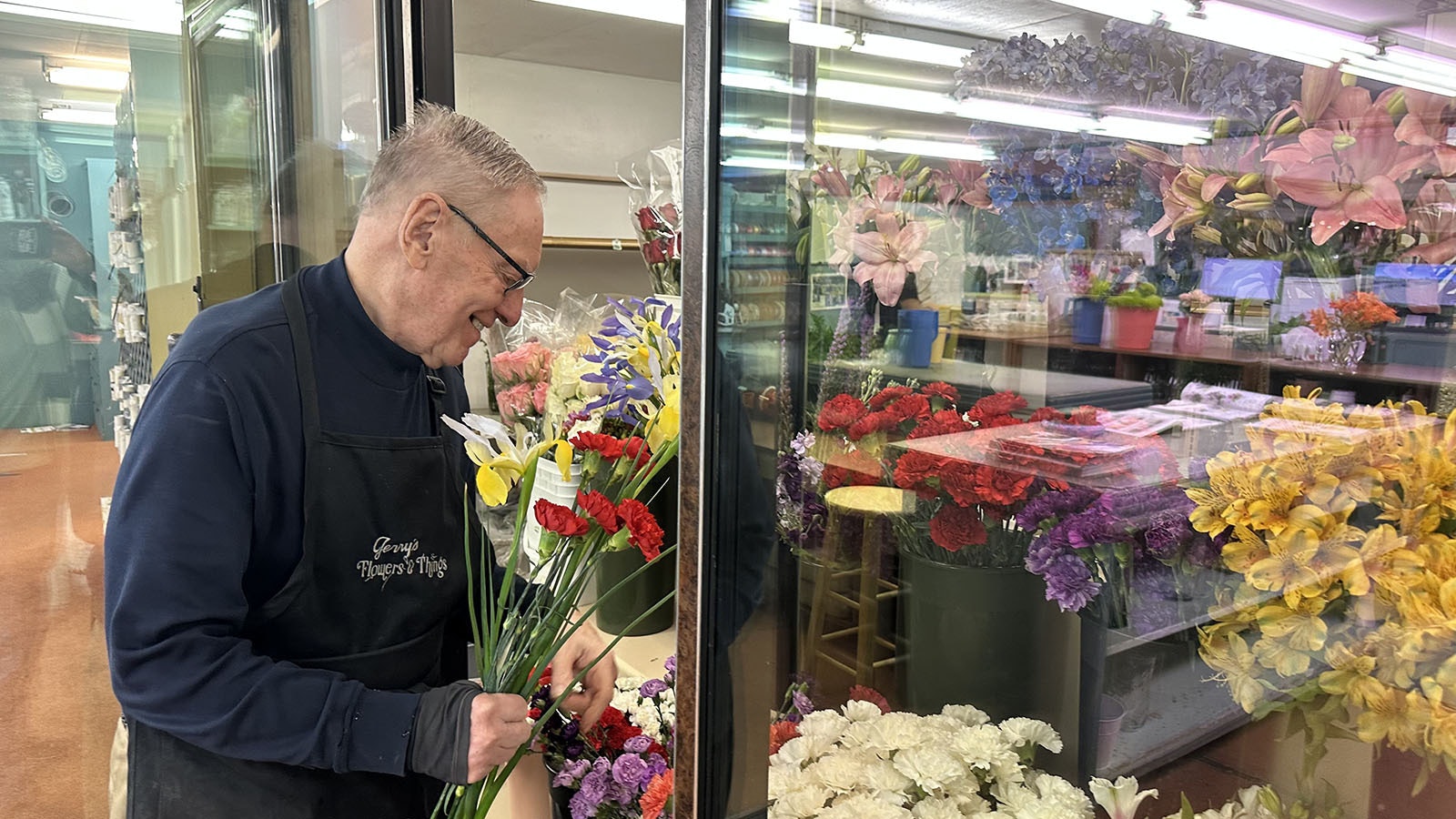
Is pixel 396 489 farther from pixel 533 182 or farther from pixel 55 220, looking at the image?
pixel 55 220

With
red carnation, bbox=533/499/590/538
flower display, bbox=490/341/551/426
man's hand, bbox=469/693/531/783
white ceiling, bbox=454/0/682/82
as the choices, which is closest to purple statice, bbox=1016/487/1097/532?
red carnation, bbox=533/499/590/538

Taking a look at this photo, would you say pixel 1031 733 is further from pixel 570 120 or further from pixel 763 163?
pixel 570 120

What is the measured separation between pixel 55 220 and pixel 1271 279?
9.09 feet

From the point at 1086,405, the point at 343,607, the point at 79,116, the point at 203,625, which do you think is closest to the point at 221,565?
the point at 203,625

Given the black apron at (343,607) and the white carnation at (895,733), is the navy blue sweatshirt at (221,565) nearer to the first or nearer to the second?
the black apron at (343,607)

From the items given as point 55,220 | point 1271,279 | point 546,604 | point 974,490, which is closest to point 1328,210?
point 1271,279

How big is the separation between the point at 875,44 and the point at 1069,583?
0.46 meters

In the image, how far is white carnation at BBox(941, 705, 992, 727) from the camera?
86 centimetres

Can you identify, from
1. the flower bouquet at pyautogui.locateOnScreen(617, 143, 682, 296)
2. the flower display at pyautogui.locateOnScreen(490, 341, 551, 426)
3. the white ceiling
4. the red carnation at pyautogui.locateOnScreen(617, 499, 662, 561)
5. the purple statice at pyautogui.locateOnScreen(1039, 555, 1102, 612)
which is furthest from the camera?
the white ceiling

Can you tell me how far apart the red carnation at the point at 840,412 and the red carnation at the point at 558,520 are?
0.91ft

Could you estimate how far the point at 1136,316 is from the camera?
0.67 metres

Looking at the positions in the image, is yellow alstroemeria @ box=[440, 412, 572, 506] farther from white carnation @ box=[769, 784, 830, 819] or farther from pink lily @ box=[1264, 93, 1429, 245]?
pink lily @ box=[1264, 93, 1429, 245]

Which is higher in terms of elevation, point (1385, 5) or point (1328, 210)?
point (1385, 5)

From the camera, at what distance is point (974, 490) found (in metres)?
0.81
